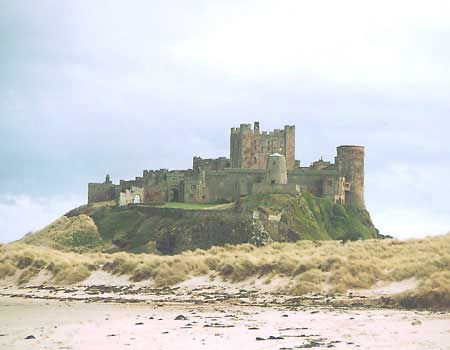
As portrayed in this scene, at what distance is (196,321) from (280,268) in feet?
33.8

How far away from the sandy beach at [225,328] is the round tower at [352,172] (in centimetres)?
5021

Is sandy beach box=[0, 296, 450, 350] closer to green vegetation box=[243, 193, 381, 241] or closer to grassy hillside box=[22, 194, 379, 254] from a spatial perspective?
grassy hillside box=[22, 194, 379, 254]

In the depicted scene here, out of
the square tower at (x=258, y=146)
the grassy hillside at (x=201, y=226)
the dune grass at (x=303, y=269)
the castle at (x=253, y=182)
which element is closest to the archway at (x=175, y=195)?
the castle at (x=253, y=182)

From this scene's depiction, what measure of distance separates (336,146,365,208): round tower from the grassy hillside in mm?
2416

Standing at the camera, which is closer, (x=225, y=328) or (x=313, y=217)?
(x=225, y=328)

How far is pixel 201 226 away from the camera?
2287 inches

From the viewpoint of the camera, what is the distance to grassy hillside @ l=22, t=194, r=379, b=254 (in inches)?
2251

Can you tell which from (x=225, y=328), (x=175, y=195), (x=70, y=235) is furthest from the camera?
(x=175, y=195)

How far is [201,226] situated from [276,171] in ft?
40.7

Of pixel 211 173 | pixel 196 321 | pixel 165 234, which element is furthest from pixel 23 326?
pixel 211 173

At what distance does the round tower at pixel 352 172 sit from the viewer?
2820 inches

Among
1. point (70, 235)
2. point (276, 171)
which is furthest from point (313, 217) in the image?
point (70, 235)

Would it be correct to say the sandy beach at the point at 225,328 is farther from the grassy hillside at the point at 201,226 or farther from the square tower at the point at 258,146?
the square tower at the point at 258,146

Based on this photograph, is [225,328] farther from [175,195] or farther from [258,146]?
[258,146]
